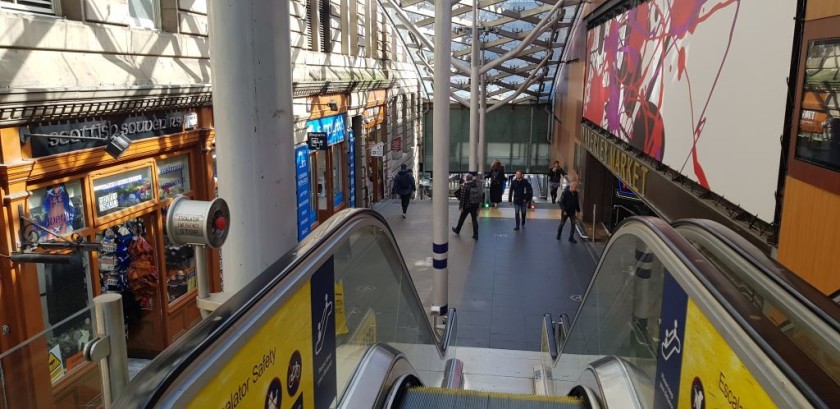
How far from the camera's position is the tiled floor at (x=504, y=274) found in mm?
8914

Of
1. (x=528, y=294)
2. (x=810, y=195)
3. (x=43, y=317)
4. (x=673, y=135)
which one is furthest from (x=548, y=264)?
(x=43, y=317)

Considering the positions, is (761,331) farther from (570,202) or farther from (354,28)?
(354,28)

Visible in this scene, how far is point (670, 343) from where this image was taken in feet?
8.66

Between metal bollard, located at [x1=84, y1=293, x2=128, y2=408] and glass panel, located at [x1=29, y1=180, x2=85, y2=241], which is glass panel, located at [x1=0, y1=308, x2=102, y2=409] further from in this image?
glass panel, located at [x1=29, y1=180, x2=85, y2=241]

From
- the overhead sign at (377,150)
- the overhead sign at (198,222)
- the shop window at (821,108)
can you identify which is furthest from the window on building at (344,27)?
the overhead sign at (198,222)

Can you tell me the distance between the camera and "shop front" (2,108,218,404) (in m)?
5.86

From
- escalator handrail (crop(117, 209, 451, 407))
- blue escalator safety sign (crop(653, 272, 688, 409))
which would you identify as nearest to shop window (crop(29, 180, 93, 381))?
escalator handrail (crop(117, 209, 451, 407))

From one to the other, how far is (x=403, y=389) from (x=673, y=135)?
5378mm

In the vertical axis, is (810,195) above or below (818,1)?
below

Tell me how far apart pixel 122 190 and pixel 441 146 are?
3.85 meters

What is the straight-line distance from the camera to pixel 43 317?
6.14m

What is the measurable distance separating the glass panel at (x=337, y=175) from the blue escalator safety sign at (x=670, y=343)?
13.4m

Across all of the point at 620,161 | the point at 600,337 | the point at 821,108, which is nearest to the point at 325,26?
the point at 620,161

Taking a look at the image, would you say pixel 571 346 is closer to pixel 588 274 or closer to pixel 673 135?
pixel 673 135
